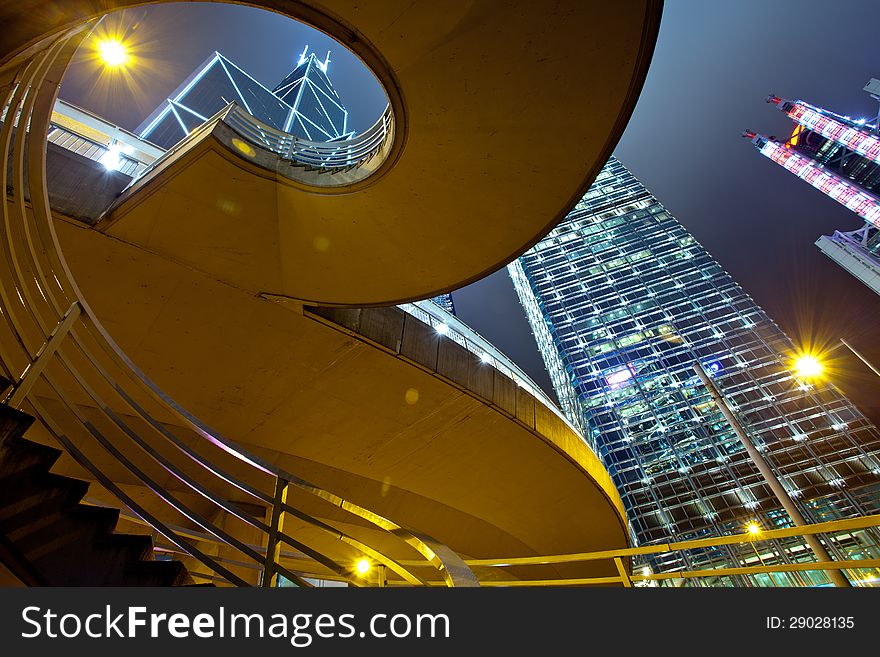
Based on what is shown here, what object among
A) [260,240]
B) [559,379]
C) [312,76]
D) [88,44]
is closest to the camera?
A: [260,240]

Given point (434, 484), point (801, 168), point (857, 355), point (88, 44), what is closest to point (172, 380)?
point (434, 484)

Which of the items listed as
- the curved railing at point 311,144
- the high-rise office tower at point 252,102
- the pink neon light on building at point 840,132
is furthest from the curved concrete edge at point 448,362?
the pink neon light on building at point 840,132

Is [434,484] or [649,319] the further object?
[649,319]

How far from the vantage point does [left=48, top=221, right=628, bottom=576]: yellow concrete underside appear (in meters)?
6.96

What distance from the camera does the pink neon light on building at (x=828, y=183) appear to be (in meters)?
64.1

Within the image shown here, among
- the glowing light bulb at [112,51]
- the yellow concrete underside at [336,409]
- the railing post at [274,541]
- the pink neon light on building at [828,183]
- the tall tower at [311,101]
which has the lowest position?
the railing post at [274,541]

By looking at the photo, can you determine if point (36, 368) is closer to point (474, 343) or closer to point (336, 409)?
point (336, 409)

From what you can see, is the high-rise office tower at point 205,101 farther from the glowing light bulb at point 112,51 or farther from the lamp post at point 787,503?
the lamp post at point 787,503

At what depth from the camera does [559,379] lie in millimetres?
59000

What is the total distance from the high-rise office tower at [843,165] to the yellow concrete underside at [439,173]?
255 feet

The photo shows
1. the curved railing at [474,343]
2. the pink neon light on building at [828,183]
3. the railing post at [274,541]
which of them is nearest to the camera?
the railing post at [274,541]
